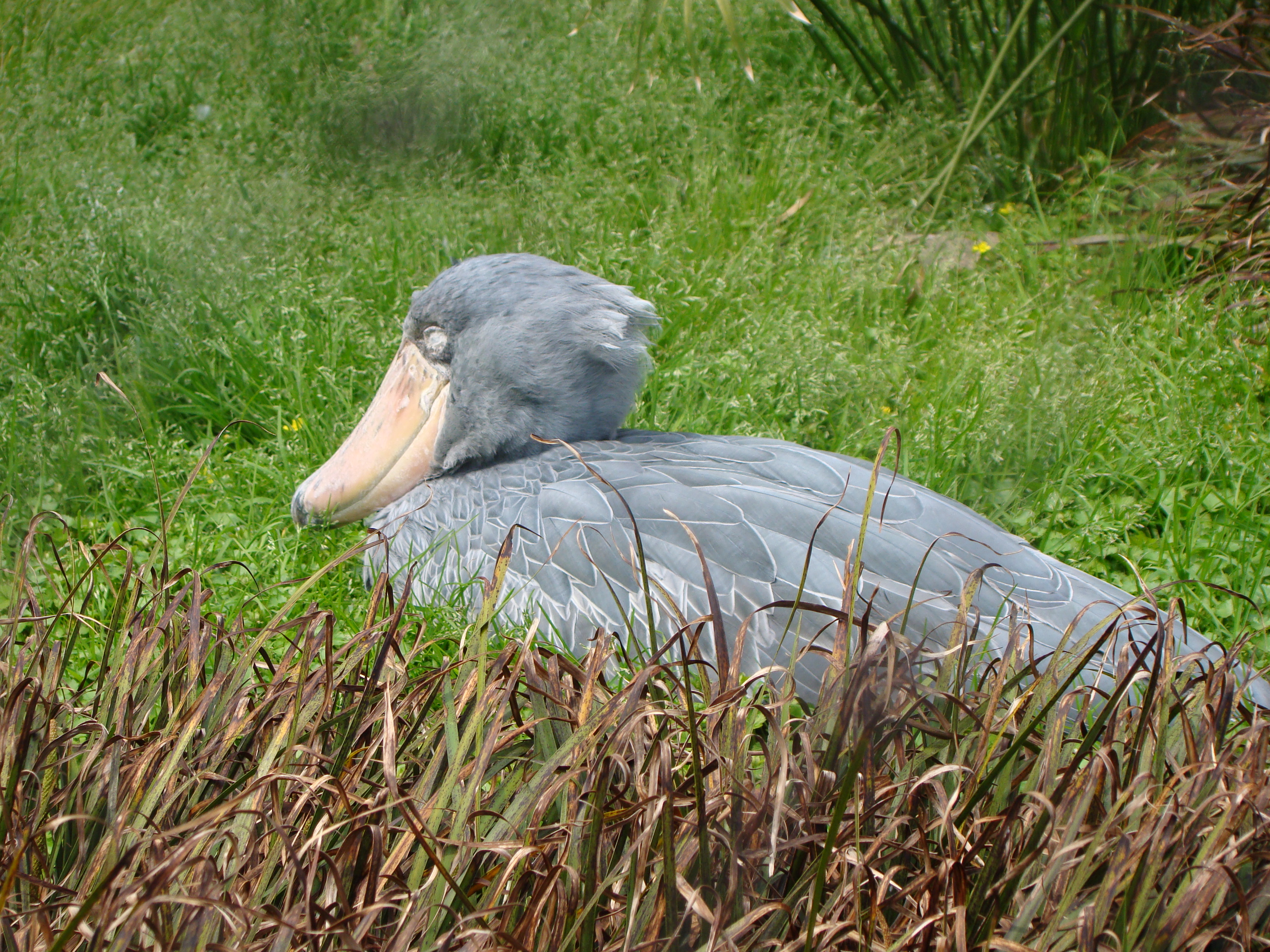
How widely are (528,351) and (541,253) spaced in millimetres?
1475

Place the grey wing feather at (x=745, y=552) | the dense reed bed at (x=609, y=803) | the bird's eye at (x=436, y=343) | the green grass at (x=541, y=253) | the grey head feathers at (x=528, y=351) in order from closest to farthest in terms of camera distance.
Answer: the dense reed bed at (x=609, y=803) → the grey wing feather at (x=745, y=552) → the grey head feathers at (x=528, y=351) → the bird's eye at (x=436, y=343) → the green grass at (x=541, y=253)

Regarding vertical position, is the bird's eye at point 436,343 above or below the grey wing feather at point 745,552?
above

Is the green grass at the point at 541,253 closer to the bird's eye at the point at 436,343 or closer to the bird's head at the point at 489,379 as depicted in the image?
the bird's head at the point at 489,379

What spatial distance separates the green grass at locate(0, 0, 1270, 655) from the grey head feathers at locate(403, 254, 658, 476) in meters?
0.48

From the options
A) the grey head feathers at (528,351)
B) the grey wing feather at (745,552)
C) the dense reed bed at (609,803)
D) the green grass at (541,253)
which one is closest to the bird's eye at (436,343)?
the grey head feathers at (528,351)

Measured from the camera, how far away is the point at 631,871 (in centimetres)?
137

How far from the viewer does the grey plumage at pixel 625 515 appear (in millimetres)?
2061

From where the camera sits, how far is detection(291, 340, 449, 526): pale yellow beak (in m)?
2.71

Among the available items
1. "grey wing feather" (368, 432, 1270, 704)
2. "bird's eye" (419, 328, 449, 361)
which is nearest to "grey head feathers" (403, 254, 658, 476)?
"bird's eye" (419, 328, 449, 361)

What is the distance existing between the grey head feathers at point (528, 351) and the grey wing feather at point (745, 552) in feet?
0.64

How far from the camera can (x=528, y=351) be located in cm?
262

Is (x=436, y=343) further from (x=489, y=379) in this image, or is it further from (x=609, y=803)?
(x=609, y=803)

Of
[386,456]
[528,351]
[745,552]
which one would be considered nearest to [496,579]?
[745,552]

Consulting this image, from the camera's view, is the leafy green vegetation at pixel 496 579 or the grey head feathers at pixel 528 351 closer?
the leafy green vegetation at pixel 496 579
